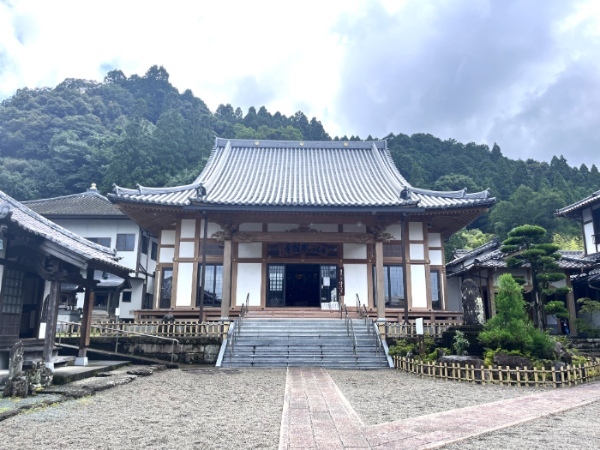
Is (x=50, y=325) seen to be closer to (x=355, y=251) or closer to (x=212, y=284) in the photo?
(x=212, y=284)

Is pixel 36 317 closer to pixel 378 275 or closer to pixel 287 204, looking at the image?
pixel 287 204

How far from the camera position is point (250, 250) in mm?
20656

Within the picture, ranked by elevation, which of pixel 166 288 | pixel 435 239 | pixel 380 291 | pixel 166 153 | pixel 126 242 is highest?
pixel 166 153

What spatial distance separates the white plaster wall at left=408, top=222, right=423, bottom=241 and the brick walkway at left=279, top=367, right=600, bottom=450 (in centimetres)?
1184

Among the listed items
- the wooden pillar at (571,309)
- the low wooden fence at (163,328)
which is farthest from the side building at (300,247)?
the wooden pillar at (571,309)

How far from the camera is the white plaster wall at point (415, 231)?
20797 mm

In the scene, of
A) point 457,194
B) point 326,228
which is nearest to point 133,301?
point 326,228

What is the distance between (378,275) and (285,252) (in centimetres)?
525

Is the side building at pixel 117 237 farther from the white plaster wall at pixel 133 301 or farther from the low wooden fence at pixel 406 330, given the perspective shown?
the low wooden fence at pixel 406 330

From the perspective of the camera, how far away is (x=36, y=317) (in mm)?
11531

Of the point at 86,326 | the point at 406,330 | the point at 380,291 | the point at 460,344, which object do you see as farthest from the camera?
the point at 380,291

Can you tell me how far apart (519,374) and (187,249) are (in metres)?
15.1

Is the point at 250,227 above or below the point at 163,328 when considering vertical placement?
above

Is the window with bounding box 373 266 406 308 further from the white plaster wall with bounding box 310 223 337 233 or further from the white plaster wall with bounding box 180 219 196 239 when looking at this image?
the white plaster wall with bounding box 180 219 196 239
